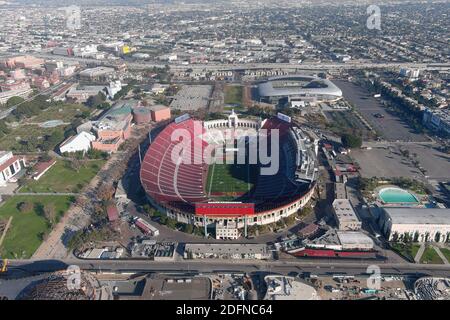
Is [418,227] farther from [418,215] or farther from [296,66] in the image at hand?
[296,66]

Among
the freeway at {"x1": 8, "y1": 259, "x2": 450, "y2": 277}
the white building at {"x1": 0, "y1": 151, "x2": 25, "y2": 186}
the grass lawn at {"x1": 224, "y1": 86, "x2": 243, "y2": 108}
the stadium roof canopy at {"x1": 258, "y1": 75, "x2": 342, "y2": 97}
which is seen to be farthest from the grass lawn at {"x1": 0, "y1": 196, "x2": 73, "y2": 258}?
the stadium roof canopy at {"x1": 258, "y1": 75, "x2": 342, "y2": 97}

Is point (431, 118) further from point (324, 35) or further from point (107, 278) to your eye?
point (324, 35)

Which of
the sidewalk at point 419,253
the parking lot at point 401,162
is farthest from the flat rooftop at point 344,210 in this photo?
the parking lot at point 401,162

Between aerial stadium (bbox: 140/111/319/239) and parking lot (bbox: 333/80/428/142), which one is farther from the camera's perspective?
parking lot (bbox: 333/80/428/142)

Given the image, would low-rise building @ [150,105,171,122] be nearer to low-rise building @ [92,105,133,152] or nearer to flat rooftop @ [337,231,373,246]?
low-rise building @ [92,105,133,152]

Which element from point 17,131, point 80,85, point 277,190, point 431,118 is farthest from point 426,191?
point 80,85

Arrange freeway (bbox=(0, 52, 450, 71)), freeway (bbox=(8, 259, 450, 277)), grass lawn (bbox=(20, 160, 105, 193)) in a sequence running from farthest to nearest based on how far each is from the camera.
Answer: freeway (bbox=(0, 52, 450, 71)) < grass lawn (bbox=(20, 160, 105, 193)) < freeway (bbox=(8, 259, 450, 277))

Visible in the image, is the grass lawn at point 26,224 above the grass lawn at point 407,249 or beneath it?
above

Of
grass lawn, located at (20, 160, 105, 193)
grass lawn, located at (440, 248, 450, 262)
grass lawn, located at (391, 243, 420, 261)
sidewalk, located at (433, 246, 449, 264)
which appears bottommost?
grass lawn, located at (440, 248, 450, 262)

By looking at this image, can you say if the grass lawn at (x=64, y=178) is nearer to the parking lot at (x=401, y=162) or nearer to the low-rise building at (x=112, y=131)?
the low-rise building at (x=112, y=131)
